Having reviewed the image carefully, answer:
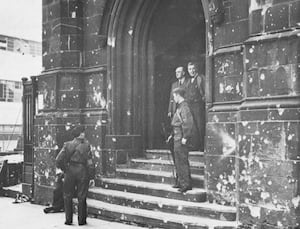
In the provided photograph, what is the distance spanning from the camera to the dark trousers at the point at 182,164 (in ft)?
23.9

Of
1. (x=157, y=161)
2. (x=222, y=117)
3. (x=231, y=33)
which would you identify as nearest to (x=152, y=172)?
(x=157, y=161)

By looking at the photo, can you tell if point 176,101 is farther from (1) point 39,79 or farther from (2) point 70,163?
(1) point 39,79

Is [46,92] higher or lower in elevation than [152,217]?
higher

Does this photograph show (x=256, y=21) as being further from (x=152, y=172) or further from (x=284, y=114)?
(x=152, y=172)

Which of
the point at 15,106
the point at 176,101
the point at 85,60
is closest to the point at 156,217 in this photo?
the point at 176,101

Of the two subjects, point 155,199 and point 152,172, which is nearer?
point 155,199

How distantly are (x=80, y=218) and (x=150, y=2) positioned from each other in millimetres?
4853


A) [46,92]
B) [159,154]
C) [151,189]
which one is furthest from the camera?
[46,92]

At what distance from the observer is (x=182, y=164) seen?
7.32 m

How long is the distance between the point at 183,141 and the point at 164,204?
43.6 inches

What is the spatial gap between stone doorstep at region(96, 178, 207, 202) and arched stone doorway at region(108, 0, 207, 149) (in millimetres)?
1157

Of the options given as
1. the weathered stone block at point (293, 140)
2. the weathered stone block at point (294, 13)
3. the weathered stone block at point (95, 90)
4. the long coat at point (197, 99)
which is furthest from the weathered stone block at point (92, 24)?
the weathered stone block at point (293, 140)

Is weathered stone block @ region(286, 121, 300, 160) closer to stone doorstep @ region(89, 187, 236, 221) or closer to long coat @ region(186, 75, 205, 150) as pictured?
stone doorstep @ region(89, 187, 236, 221)

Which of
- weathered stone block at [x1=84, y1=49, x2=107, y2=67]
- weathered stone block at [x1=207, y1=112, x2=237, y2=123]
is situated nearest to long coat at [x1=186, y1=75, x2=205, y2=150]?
weathered stone block at [x1=207, y1=112, x2=237, y2=123]
